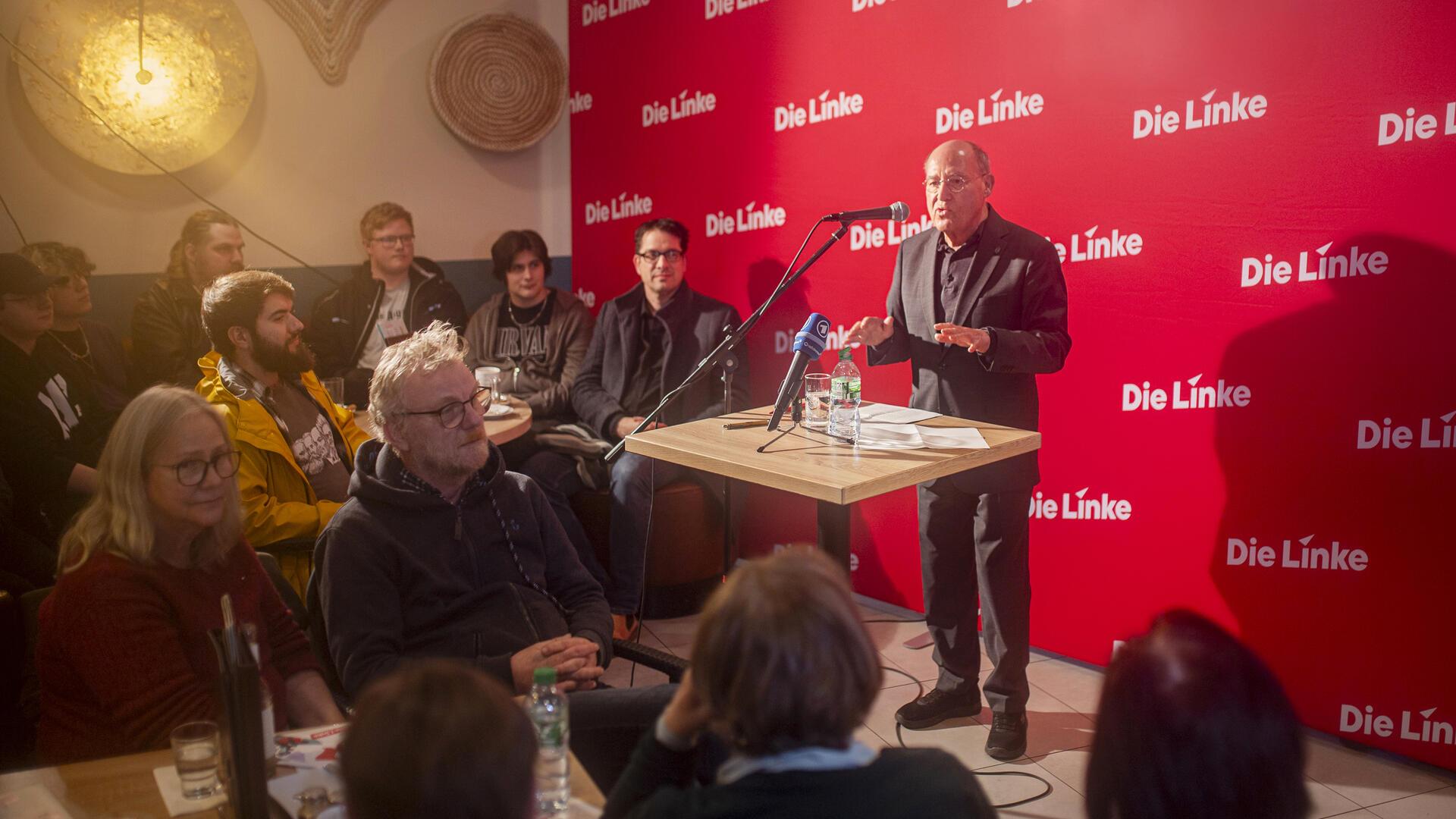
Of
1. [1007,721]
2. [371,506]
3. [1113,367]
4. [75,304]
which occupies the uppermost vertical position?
[75,304]

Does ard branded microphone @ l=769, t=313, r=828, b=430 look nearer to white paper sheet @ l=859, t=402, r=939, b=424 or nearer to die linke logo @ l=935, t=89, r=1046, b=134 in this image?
white paper sheet @ l=859, t=402, r=939, b=424

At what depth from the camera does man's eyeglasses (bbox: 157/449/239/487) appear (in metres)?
1.87

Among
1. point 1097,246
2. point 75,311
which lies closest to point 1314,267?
point 1097,246

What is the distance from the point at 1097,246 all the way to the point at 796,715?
103 inches

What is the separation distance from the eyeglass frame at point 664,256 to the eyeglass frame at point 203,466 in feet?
8.48

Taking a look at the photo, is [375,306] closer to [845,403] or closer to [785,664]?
[845,403]

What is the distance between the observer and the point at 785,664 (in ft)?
3.84

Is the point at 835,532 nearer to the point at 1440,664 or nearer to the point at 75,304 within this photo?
the point at 1440,664

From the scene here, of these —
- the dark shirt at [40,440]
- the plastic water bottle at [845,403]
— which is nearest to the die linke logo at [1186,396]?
the plastic water bottle at [845,403]

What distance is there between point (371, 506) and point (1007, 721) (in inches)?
74.3

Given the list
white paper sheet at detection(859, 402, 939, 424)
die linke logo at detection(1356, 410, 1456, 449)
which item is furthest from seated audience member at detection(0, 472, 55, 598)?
die linke logo at detection(1356, 410, 1456, 449)

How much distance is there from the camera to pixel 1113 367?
3383 mm

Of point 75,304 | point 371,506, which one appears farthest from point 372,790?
point 75,304

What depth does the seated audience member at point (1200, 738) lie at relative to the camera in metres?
1.10
